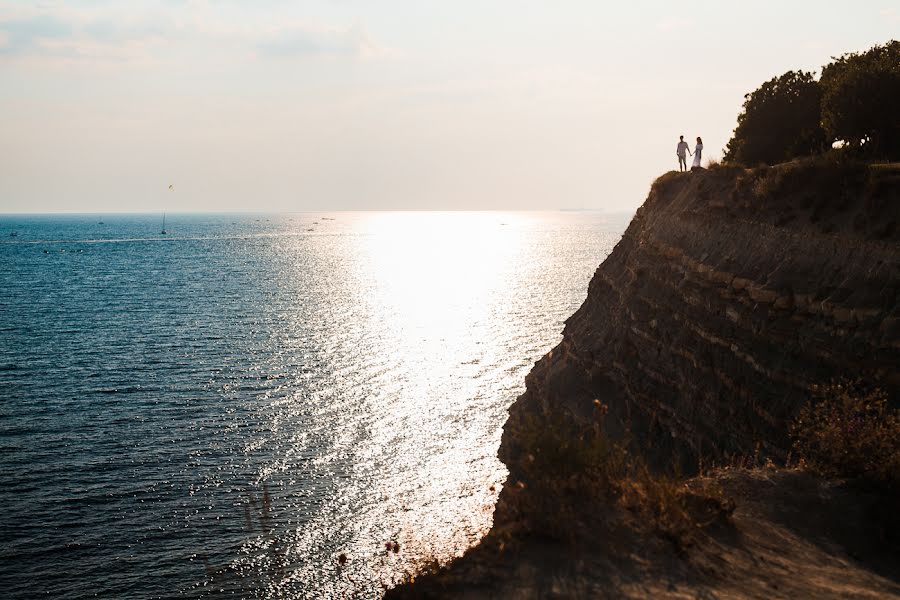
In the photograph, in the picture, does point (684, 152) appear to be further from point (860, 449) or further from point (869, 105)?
point (860, 449)

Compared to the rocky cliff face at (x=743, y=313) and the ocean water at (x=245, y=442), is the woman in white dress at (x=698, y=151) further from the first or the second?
the ocean water at (x=245, y=442)

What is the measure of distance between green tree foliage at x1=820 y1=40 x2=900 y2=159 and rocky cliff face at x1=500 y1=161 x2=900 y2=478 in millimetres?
5700

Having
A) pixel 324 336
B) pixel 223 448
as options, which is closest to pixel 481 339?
pixel 324 336

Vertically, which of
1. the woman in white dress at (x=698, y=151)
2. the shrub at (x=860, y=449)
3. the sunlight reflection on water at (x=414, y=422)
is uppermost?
the woman in white dress at (x=698, y=151)

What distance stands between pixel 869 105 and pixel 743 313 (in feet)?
44.9

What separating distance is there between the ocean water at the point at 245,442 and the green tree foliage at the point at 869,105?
982 inches

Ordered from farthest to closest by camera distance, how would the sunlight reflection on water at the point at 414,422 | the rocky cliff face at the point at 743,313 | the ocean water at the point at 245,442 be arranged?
1. the sunlight reflection on water at the point at 414,422
2. the ocean water at the point at 245,442
3. the rocky cliff face at the point at 743,313

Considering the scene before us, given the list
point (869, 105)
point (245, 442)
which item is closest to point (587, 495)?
point (869, 105)

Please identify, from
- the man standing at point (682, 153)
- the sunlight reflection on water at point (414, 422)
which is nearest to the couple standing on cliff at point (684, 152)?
the man standing at point (682, 153)

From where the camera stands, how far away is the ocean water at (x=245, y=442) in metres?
30.0

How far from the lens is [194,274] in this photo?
134 m

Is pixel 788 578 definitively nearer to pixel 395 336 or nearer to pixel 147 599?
pixel 147 599

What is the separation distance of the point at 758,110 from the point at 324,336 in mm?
48186

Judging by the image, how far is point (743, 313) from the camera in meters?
25.4
